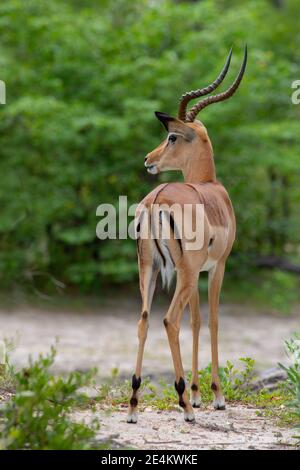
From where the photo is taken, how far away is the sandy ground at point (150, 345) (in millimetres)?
5445

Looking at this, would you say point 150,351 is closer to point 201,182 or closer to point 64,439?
point 201,182

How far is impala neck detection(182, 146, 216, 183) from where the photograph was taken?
241 inches

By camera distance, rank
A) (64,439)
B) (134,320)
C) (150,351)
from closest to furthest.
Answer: (64,439) → (150,351) → (134,320)

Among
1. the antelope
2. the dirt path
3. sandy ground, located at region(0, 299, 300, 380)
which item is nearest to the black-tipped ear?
the antelope

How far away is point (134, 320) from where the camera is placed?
14.5 m

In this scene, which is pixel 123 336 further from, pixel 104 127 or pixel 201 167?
pixel 201 167

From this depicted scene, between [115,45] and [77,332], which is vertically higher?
[115,45]

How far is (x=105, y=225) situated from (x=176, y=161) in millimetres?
10199

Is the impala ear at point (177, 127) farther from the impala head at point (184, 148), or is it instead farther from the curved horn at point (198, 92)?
the curved horn at point (198, 92)

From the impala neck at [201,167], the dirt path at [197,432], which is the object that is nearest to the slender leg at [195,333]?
the dirt path at [197,432]

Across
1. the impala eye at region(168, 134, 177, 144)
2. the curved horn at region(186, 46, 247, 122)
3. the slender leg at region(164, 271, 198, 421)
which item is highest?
the curved horn at region(186, 46, 247, 122)

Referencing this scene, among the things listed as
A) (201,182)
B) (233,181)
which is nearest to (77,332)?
(233,181)

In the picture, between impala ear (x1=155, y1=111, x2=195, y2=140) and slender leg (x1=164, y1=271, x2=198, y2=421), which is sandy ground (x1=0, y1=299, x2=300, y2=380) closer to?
impala ear (x1=155, y1=111, x2=195, y2=140)

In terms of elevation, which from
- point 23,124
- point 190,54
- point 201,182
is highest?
point 190,54
